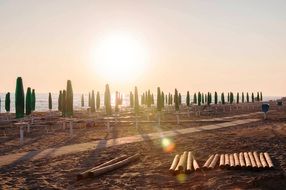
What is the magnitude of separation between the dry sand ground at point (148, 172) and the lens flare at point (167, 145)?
0.22 meters

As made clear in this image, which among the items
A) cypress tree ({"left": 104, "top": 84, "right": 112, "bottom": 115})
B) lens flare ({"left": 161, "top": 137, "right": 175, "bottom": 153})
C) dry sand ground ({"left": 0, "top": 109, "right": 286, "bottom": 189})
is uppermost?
cypress tree ({"left": 104, "top": 84, "right": 112, "bottom": 115})

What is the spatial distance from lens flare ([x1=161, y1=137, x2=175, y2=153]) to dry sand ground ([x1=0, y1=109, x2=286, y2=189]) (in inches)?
8.6

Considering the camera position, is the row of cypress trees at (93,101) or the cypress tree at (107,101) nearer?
the cypress tree at (107,101)

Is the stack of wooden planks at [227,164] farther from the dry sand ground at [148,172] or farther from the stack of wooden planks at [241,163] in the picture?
the dry sand ground at [148,172]

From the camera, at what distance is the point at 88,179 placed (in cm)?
1040

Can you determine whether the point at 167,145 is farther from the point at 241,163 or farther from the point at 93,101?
the point at 93,101

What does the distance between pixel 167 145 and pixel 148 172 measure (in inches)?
221

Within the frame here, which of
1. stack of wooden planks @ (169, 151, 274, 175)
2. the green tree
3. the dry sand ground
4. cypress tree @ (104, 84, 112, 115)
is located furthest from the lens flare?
the green tree

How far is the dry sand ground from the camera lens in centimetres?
927

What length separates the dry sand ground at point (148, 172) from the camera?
9.27 meters

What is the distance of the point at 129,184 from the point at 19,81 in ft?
47.4

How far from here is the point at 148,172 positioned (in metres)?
11.1

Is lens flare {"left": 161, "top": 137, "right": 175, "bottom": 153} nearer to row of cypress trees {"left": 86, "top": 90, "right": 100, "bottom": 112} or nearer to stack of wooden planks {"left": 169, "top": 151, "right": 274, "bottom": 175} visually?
stack of wooden planks {"left": 169, "top": 151, "right": 274, "bottom": 175}

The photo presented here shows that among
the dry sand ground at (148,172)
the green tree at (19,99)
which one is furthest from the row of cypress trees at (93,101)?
the dry sand ground at (148,172)
